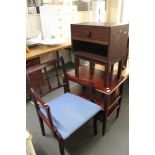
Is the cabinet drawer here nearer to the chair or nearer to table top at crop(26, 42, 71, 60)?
the chair

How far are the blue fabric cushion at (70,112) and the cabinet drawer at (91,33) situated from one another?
1.83ft

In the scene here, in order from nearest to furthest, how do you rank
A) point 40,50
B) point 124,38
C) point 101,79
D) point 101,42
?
point 101,42 → point 124,38 → point 101,79 → point 40,50

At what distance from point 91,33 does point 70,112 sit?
658 mm

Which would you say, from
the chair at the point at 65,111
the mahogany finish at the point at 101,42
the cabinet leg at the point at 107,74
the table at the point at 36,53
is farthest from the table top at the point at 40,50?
Result: the cabinet leg at the point at 107,74

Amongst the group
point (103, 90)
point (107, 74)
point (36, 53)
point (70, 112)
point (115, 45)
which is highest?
point (115, 45)

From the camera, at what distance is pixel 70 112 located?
1.22m

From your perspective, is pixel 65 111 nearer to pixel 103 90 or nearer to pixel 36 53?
pixel 103 90

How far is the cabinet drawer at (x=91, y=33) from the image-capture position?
1060mm

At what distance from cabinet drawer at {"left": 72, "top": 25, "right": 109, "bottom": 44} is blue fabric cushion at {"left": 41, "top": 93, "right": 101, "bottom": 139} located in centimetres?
56

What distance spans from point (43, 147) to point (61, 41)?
5.38ft

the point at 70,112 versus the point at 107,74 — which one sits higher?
the point at 107,74

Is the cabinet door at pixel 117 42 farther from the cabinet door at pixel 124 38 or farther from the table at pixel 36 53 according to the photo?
the table at pixel 36 53

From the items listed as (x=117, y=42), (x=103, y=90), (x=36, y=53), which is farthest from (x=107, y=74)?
(x=36, y=53)
